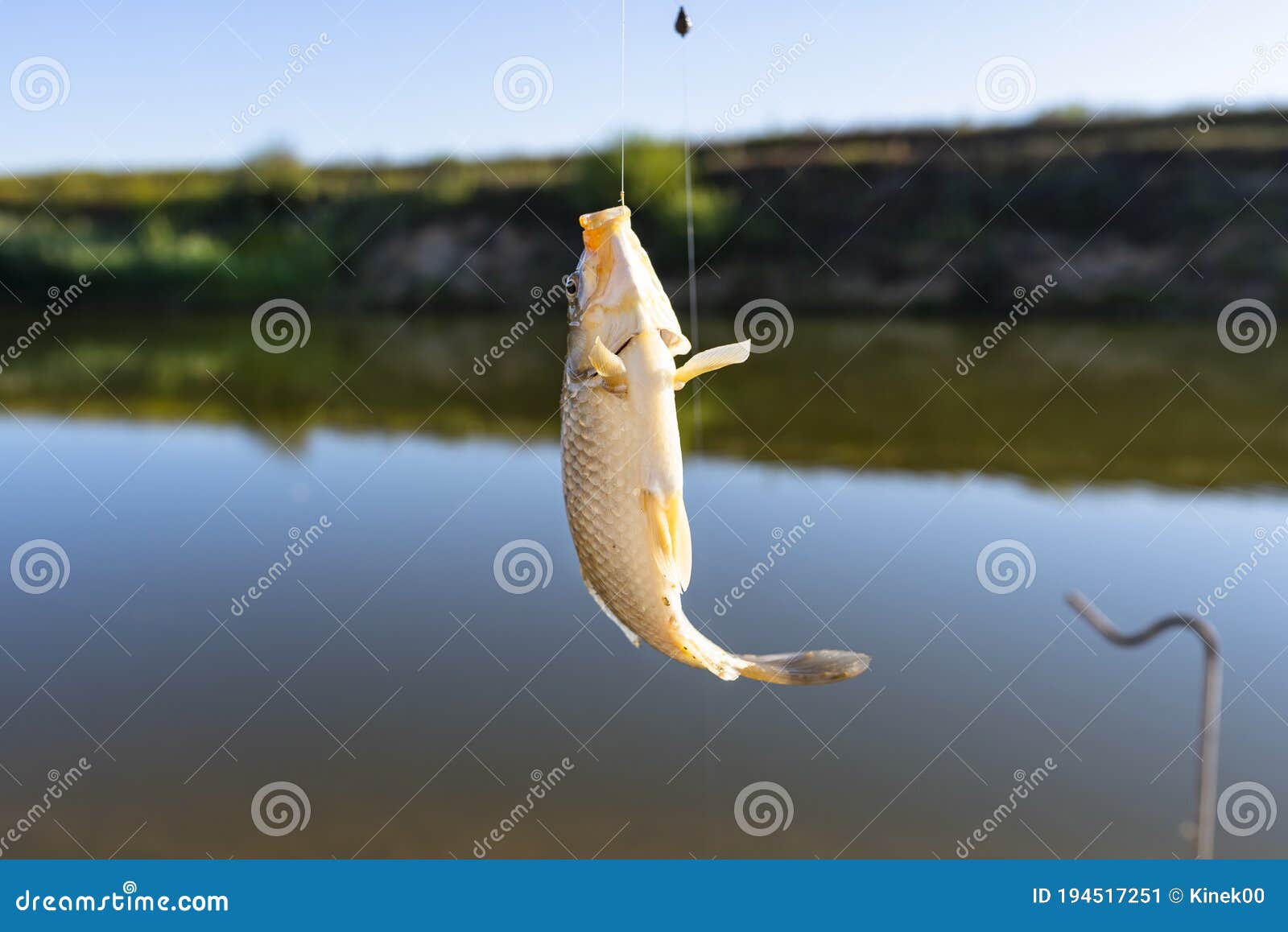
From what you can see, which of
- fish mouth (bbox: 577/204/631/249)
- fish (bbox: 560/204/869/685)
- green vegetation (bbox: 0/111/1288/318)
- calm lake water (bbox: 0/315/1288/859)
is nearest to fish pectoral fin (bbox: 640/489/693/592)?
fish (bbox: 560/204/869/685)

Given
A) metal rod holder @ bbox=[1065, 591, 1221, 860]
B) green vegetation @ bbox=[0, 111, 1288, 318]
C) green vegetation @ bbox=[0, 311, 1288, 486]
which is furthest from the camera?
green vegetation @ bbox=[0, 111, 1288, 318]

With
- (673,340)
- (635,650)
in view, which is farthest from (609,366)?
(635,650)

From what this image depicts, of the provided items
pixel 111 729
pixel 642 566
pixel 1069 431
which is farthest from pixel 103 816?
pixel 1069 431

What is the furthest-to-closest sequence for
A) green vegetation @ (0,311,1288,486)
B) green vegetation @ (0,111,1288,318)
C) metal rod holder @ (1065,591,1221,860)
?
1. green vegetation @ (0,111,1288,318)
2. green vegetation @ (0,311,1288,486)
3. metal rod holder @ (1065,591,1221,860)

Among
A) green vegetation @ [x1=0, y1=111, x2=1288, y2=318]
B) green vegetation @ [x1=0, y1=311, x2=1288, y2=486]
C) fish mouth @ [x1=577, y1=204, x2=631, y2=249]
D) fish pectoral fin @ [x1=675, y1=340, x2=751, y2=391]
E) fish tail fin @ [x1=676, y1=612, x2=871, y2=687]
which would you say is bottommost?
fish tail fin @ [x1=676, y1=612, x2=871, y2=687]

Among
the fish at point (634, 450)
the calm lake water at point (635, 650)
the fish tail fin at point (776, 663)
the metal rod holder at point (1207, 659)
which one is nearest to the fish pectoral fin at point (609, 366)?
the fish at point (634, 450)

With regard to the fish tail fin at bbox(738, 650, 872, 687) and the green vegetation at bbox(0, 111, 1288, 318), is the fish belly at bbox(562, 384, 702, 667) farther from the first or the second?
the green vegetation at bbox(0, 111, 1288, 318)

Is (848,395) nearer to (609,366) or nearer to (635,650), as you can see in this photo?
(635,650)

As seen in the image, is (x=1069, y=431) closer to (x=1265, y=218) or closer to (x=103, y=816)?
(x=103, y=816)

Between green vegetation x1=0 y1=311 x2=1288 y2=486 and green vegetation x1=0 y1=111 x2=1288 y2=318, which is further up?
green vegetation x1=0 y1=111 x2=1288 y2=318
